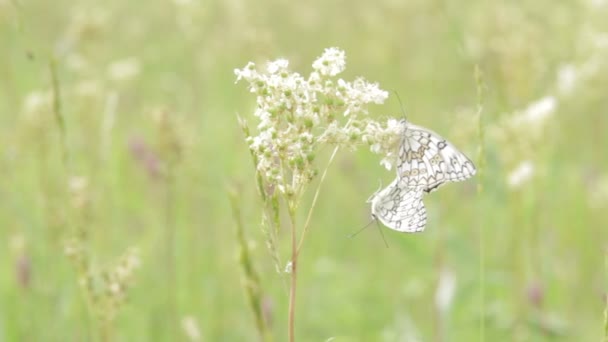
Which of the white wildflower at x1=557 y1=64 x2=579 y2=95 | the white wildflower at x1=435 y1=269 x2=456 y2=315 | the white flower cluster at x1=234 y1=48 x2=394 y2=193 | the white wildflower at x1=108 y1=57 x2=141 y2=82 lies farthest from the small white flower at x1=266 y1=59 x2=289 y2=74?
the white wildflower at x1=108 y1=57 x2=141 y2=82

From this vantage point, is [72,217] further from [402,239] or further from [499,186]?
[499,186]

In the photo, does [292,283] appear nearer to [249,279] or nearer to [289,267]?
[289,267]

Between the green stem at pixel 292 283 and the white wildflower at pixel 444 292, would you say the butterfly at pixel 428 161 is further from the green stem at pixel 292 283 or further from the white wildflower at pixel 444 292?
the white wildflower at pixel 444 292

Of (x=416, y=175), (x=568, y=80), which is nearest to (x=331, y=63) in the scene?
(x=416, y=175)

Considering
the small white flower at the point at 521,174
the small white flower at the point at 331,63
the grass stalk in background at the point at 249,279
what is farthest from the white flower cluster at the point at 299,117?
the small white flower at the point at 521,174

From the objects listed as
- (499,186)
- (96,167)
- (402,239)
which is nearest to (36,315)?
(96,167)

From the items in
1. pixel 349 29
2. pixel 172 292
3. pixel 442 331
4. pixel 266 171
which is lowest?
pixel 266 171
